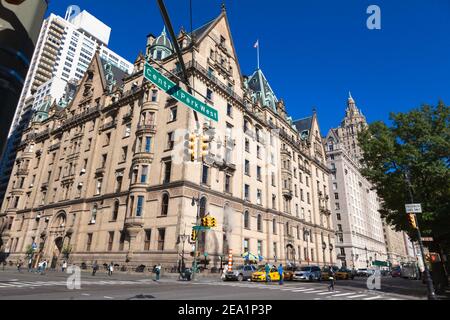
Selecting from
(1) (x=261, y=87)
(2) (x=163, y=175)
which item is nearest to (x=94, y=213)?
(2) (x=163, y=175)

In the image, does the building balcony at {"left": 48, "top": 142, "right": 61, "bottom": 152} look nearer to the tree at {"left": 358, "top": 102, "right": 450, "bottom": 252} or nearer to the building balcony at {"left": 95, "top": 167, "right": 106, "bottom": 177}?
the building balcony at {"left": 95, "top": 167, "right": 106, "bottom": 177}

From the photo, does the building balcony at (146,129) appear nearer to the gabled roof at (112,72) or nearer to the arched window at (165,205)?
the arched window at (165,205)

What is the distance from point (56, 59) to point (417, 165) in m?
157

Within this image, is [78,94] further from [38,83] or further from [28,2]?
[38,83]

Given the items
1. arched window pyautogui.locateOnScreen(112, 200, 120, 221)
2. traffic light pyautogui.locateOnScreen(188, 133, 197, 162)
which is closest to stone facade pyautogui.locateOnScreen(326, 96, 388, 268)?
arched window pyautogui.locateOnScreen(112, 200, 120, 221)

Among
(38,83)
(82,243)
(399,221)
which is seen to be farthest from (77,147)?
(38,83)

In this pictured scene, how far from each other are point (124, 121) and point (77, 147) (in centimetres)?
1202

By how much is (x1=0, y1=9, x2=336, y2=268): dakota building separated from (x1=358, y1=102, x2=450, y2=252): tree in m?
17.4

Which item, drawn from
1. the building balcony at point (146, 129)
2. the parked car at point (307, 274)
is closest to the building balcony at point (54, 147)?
the building balcony at point (146, 129)

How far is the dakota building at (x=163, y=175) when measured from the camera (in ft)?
114

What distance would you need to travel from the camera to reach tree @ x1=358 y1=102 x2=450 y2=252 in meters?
23.3

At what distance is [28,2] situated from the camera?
2.74 meters

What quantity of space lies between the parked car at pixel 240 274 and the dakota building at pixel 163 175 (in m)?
3.43

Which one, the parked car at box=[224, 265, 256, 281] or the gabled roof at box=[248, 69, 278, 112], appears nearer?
the parked car at box=[224, 265, 256, 281]
